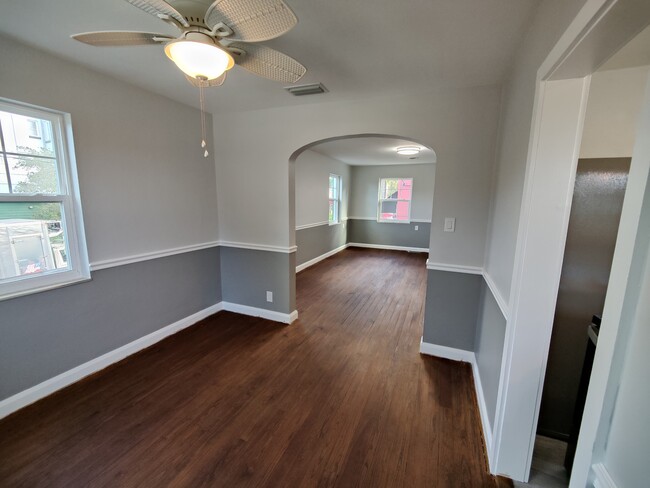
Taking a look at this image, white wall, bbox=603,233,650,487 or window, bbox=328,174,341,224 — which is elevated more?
window, bbox=328,174,341,224

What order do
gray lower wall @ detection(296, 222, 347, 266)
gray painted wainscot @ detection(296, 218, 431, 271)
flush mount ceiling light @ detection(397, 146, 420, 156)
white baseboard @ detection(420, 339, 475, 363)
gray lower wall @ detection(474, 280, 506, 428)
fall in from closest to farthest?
gray lower wall @ detection(474, 280, 506, 428) → white baseboard @ detection(420, 339, 475, 363) → flush mount ceiling light @ detection(397, 146, 420, 156) → gray lower wall @ detection(296, 222, 347, 266) → gray painted wainscot @ detection(296, 218, 431, 271)

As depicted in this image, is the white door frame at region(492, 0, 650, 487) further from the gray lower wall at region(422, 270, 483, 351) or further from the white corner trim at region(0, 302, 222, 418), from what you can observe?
the white corner trim at region(0, 302, 222, 418)

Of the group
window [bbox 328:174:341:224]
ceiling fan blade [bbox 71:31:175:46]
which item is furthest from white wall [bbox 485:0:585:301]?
window [bbox 328:174:341:224]

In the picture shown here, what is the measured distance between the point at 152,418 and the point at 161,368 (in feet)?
1.92

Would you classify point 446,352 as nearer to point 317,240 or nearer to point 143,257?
point 143,257

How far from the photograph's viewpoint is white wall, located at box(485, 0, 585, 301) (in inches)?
44.5

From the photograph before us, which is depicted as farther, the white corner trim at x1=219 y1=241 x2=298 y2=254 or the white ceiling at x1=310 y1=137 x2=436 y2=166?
the white ceiling at x1=310 y1=137 x2=436 y2=166

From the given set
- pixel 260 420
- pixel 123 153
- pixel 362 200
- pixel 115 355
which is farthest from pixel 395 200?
pixel 115 355

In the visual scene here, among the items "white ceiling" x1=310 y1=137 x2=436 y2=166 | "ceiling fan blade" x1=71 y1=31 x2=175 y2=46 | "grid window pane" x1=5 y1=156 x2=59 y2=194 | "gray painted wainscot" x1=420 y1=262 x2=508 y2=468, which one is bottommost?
"gray painted wainscot" x1=420 y1=262 x2=508 y2=468

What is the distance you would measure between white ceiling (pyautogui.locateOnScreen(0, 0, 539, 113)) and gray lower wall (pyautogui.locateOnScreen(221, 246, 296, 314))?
1.72m

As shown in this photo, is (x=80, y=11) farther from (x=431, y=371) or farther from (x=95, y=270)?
(x=431, y=371)

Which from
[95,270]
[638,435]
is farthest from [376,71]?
[95,270]

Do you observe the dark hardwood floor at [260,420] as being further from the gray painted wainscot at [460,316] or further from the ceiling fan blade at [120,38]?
the ceiling fan blade at [120,38]

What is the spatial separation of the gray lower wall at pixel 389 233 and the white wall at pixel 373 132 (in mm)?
5250
